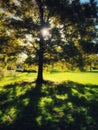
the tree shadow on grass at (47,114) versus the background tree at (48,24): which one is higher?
the background tree at (48,24)

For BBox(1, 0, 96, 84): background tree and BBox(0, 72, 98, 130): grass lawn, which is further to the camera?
BBox(1, 0, 96, 84): background tree

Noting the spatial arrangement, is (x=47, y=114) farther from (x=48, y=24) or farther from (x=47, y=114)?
(x=48, y=24)

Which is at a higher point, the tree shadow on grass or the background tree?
the background tree

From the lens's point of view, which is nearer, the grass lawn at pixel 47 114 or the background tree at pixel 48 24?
the grass lawn at pixel 47 114

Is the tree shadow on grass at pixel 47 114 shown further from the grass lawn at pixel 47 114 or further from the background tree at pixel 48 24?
the background tree at pixel 48 24

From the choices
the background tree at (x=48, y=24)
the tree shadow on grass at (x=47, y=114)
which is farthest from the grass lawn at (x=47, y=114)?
the background tree at (x=48, y=24)

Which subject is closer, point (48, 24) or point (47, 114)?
point (47, 114)

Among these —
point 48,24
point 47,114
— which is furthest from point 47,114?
point 48,24

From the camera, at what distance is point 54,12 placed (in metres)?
24.9

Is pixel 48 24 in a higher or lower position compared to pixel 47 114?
higher

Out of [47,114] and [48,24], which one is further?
[48,24]

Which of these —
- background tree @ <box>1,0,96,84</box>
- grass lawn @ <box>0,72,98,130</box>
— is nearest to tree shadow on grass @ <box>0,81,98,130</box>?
grass lawn @ <box>0,72,98,130</box>

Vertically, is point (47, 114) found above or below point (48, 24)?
below

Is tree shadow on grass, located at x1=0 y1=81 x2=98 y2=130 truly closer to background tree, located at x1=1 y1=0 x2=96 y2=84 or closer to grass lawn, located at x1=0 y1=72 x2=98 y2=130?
grass lawn, located at x1=0 y1=72 x2=98 y2=130
